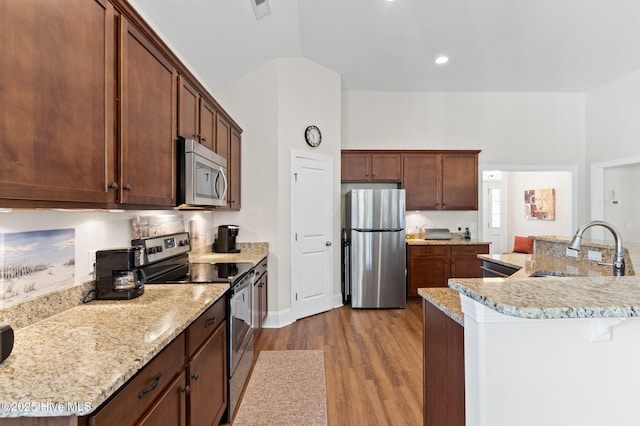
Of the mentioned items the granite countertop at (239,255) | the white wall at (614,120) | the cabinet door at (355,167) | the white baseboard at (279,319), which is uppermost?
the white wall at (614,120)

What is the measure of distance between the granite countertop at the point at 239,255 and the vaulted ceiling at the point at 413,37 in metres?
1.88

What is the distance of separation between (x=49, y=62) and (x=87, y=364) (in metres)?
0.99

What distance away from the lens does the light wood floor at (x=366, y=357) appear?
87.0 inches

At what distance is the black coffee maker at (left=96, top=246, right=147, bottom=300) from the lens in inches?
65.6

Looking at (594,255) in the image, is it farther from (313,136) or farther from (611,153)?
(611,153)

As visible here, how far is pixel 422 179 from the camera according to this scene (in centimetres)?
504

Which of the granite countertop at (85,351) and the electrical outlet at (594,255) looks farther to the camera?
the electrical outlet at (594,255)

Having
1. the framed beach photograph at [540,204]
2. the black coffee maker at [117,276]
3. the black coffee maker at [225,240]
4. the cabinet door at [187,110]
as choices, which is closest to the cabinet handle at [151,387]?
the black coffee maker at [117,276]

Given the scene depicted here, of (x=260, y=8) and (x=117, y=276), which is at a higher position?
(x=260, y=8)

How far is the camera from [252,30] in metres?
3.20

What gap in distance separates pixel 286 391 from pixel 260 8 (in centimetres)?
330

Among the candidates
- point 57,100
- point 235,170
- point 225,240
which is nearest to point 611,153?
point 235,170

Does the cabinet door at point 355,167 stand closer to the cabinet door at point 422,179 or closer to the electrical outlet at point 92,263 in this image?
the cabinet door at point 422,179

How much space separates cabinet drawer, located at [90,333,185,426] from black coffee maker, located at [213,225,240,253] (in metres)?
2.19
